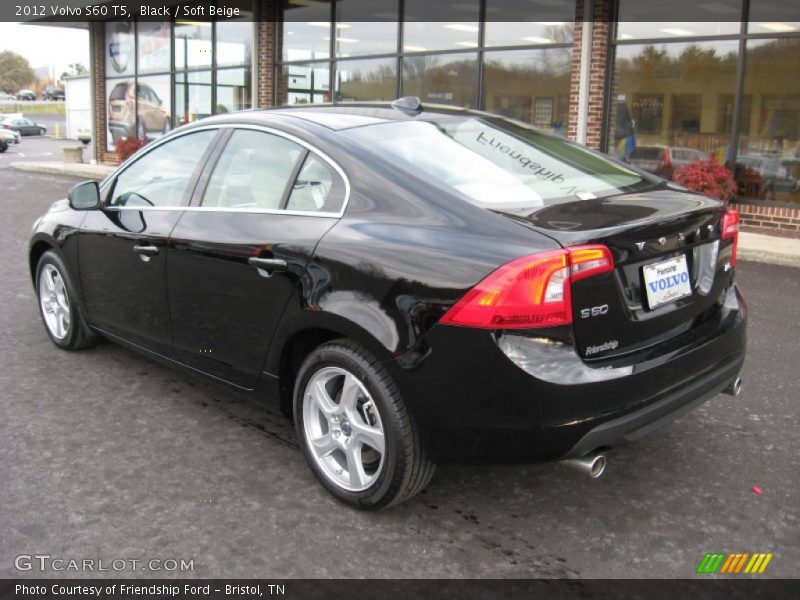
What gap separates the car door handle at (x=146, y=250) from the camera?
405 centimetres

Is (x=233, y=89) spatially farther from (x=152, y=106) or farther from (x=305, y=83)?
(x=152, y=106)

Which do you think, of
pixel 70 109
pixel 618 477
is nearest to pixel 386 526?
pixel 618 477

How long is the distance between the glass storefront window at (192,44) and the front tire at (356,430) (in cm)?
1876

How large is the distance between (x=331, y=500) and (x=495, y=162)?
1.58m

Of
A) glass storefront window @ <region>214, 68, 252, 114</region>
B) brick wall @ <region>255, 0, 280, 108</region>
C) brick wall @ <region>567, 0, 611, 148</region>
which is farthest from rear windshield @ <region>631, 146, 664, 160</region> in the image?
glass storefront window @ <region>214, 68, 252, 114</region>

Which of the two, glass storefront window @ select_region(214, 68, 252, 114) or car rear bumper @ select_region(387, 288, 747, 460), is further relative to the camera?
glass storefront window @ select_region(214, 68, 252, 114)

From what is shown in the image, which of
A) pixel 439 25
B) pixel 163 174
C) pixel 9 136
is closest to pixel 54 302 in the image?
pixel 163 174

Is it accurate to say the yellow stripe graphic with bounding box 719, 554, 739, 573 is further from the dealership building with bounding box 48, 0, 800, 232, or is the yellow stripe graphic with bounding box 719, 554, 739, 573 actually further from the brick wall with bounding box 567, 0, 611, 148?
the brick wall with bounding box 567, 0, 611, 148

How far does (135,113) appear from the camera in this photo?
904 inches

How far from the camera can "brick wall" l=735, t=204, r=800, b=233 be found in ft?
35.9

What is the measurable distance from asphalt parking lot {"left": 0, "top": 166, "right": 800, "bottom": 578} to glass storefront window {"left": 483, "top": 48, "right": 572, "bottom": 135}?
32.1ft

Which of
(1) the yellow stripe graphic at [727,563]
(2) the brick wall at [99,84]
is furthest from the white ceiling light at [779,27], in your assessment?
(2) the brick wall at [99,84]
